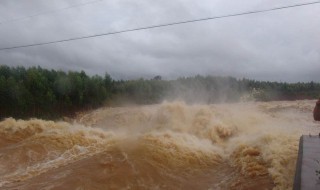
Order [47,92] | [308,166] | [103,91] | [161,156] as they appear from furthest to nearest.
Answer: [103,91] → [47,92] → [161,156] → [308,166]

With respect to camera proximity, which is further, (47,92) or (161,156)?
(47,92)

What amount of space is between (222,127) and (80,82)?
99.4ft

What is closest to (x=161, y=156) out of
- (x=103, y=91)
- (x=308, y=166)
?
(x=308, y=166)

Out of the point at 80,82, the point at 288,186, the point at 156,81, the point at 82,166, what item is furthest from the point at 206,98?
the point at 288,186

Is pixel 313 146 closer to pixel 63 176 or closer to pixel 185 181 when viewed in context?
pixel 185 181

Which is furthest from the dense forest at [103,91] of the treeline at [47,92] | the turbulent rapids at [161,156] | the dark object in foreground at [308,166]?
the dark object in foreground at [308,166]

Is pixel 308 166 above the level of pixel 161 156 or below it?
above

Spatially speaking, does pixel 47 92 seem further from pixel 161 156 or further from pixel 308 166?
pixel 308 166

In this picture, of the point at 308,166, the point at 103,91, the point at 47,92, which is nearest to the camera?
the point at 308,166

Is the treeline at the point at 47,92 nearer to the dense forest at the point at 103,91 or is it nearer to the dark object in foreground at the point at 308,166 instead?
the dense forest at the point at 103,91

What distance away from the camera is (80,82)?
4834 cm

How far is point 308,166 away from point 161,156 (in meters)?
7.40

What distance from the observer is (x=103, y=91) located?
48.7 metres

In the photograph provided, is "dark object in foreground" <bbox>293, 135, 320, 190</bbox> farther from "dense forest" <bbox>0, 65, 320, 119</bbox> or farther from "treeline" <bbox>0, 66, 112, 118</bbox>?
"treeline" <bbox>0, 66, 112, 118</bbox>
